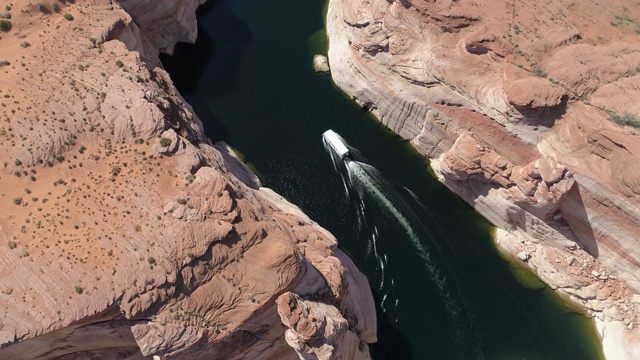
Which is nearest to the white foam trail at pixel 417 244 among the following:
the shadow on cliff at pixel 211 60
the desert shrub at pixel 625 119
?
the shadow on cliff at pixel 211 60

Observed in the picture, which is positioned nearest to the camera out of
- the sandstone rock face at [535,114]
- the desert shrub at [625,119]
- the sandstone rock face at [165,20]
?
the desert shrub at [625,119]

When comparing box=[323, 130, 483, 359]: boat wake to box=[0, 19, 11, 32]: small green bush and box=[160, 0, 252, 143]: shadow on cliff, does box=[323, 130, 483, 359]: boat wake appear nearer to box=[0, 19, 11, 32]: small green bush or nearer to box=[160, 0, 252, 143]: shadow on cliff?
box=[160, 0, 252, 143]: shadow on cliff

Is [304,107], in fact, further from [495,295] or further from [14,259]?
[14,259]

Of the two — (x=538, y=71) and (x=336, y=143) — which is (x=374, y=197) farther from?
(x=538, y=71)

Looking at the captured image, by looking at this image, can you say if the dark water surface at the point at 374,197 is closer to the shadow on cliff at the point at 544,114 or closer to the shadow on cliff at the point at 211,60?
the shadow on cliff at the point at 211,60

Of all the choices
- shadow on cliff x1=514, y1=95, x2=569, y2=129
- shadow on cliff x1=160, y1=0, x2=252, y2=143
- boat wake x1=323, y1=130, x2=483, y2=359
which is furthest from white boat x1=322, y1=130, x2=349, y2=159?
shadow on cliff x1=514, y1=95, x2=569, y2=129

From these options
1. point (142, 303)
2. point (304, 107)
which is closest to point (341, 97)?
point (304, 107)

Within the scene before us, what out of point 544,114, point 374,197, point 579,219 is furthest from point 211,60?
point 579,219
